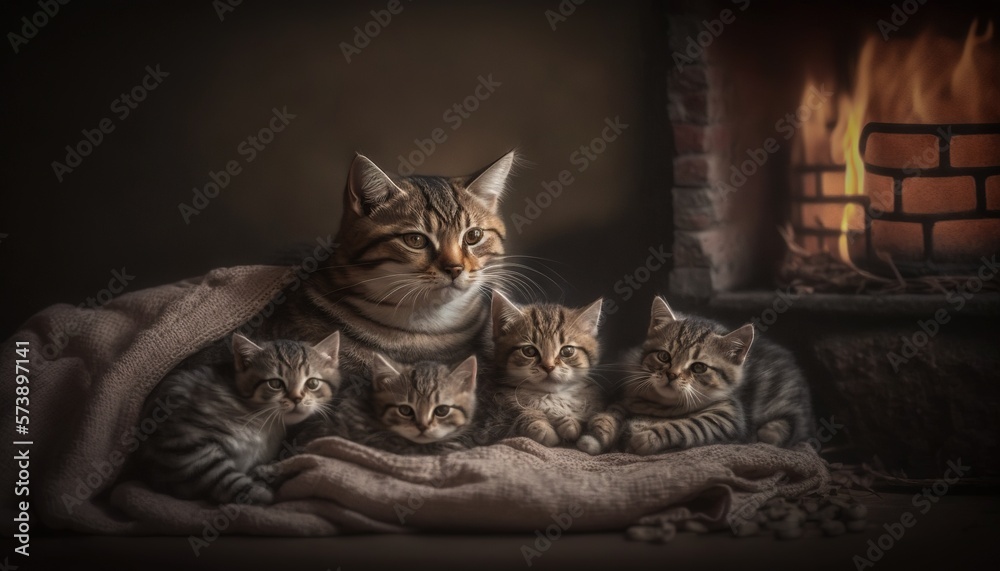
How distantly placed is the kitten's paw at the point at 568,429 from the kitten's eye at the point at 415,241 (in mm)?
659

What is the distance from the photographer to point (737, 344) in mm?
2469

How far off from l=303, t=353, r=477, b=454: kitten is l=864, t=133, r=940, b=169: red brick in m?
1.76

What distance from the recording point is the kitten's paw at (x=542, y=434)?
7.82 feet

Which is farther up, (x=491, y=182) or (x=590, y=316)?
(x=491, y=182)

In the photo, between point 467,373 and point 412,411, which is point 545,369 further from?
point 412,411

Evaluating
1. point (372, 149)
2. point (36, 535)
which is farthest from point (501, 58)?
point (36, 535)
